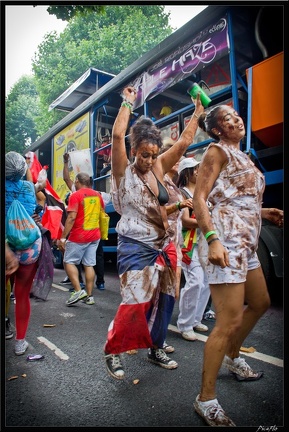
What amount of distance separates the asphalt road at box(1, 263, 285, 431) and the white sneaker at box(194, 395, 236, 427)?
7cm

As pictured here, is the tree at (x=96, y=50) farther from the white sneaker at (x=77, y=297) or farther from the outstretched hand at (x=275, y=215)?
the outstretched hand at (x=275, y=215)

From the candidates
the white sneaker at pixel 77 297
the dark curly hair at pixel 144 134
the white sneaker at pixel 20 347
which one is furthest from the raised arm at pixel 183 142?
the white sneaker at pixel 77 297

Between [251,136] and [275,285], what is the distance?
1.68 meters

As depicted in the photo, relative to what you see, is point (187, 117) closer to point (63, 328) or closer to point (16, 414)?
point (63, 328)

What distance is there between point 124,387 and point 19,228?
4.62 feet

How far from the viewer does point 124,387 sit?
1999 mm

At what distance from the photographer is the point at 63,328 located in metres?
3.28

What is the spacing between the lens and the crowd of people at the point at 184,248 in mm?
1642

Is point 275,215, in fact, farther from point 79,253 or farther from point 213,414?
point 79,253

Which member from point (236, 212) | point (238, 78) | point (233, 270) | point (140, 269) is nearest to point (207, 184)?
point (236, 212)

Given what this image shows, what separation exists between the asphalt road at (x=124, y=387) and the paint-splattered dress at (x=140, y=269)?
10.6 inches

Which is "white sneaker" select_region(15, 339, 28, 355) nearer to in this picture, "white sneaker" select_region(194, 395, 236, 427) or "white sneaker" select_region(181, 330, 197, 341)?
"white sneaker" select_region(181, 330, 197, 341)

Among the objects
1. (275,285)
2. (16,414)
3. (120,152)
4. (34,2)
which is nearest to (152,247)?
(120,152)

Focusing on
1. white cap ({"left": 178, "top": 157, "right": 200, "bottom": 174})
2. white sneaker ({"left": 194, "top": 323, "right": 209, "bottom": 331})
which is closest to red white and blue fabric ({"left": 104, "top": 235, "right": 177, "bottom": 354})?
white sneaker ({"left": 194, "top": 323, "right": 209, "bottom": 331})
